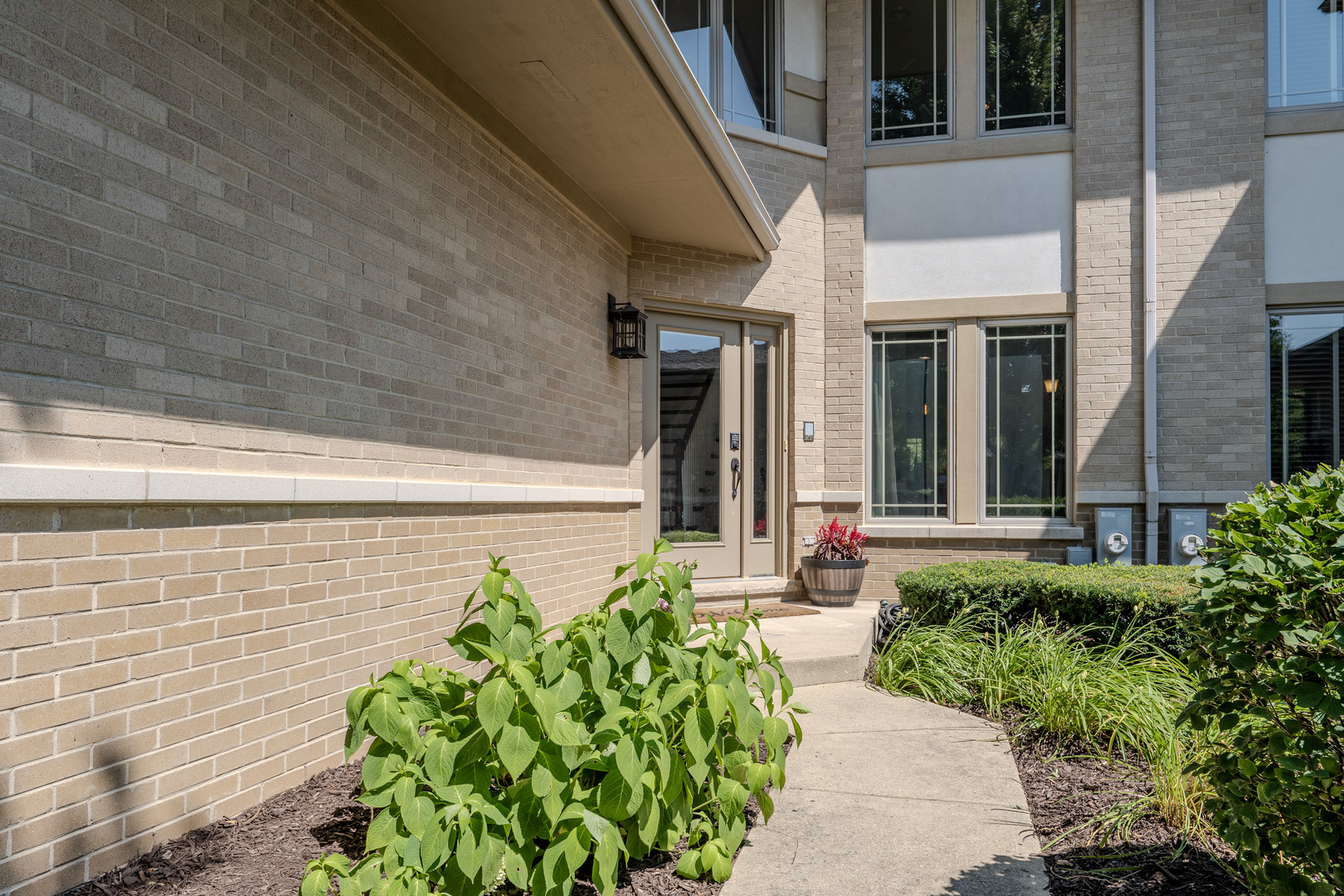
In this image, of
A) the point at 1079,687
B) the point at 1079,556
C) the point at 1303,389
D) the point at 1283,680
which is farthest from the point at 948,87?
the point at 1283,680

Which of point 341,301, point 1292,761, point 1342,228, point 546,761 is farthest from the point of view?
point 1342,228

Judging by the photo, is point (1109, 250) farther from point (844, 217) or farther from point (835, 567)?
point (835, 567)

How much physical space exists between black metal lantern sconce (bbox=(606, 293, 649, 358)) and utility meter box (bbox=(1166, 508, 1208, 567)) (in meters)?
4.96

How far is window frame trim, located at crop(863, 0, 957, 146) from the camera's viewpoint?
8.06 metres

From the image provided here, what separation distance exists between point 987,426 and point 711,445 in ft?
8.87

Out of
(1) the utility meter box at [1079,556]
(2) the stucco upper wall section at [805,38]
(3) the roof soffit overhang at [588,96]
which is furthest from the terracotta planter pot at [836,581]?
(2) the stucco upper wall section at [805,38]

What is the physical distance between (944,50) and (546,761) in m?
8.13

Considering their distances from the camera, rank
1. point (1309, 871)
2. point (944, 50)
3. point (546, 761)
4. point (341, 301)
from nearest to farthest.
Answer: point (1309, 871) → point (546, 761) → point (341, 301) → point (944, 50)

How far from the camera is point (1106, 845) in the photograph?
2.75 meters

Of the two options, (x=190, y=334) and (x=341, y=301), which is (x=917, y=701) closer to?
(x=341, y=301)

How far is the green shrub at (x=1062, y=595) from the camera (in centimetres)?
497

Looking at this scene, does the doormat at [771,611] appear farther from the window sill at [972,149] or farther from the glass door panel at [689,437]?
the window sill at [972,149]

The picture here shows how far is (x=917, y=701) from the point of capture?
465cm

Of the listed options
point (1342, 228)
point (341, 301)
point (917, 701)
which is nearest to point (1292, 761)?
point (917, 701)
